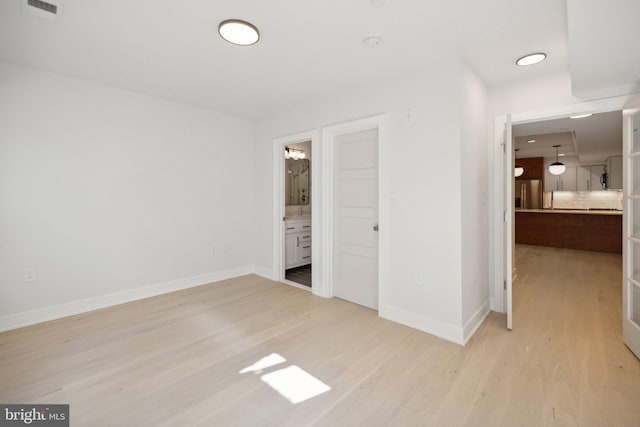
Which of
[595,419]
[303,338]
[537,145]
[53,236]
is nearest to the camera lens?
[595,419]

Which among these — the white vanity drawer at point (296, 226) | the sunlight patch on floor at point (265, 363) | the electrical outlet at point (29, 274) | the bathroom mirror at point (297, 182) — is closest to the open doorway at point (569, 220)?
the sunlight patch on floor at point (265, 363)

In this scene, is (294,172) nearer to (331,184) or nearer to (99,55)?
(331,184)

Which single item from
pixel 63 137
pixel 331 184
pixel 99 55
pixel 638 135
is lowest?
pixel 331 184

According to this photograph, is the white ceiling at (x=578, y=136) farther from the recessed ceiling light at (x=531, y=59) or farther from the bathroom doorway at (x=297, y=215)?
the bathroom doorway at (x=297, y=215)

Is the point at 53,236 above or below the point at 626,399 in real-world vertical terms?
above

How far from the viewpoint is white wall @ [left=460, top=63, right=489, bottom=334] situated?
8.54 feet

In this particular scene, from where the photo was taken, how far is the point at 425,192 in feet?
8.93

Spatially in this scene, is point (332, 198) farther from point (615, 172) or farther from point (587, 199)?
point (587, 199)

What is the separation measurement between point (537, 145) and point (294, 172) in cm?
579

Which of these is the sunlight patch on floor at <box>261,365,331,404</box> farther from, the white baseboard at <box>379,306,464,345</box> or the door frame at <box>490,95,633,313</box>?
the door frame at <box>490,95,633,313</box>

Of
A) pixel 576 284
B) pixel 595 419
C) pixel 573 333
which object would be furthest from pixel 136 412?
pixel 576 284

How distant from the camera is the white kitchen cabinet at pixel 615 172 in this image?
296 inches

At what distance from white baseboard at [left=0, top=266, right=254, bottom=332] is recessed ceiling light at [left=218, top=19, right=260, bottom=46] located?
A: 10.4 feet

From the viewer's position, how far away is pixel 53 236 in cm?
299
